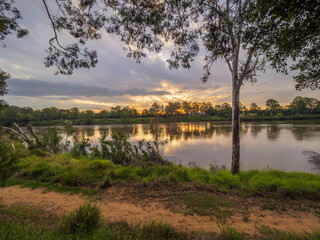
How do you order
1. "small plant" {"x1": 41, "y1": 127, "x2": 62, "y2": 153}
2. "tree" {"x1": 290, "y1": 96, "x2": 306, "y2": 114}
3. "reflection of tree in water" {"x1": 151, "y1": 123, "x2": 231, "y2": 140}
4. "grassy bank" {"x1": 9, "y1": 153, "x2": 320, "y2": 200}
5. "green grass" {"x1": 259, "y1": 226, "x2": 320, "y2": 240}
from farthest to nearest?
"tree" {"x1": 290, "y1": 96, "x2": 306, "y2": 114}, "reflection of tree in water" {"x1": 151, "y1": 123, "x2": 231, "y2": 140}, "small plant" {"x1": 41, "y1": 127, "x2": 62, "y2": 153}, "grassy bank" {"x1": 9, "y1": 153, "x2": 320, "y2": 200}, "green grass" {"x1": 259, "y1": 226, "x2": 320, "y2": 240}

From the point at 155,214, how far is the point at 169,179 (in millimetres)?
A: 1484

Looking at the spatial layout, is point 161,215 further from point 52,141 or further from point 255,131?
point 255,131

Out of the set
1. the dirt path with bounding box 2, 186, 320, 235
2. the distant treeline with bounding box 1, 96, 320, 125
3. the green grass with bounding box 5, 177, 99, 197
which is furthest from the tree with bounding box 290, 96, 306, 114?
the green grass with bounding box 5, 177, 99, 197

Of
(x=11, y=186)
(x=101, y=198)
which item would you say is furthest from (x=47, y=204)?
(x=11, y=186)

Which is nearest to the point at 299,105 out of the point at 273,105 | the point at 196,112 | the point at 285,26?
the point at 273,105

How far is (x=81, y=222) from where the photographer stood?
2.08m

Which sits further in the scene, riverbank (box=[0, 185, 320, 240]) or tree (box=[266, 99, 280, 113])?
tree (box=[266, 99, 280, 113])

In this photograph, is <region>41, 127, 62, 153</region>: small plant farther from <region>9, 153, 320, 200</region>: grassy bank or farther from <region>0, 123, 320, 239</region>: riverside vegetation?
<region>9, 153, 320, 200</region>: grassy bank

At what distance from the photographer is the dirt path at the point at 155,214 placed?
2.50 metres

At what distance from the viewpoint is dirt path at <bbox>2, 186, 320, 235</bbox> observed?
98.3 inches

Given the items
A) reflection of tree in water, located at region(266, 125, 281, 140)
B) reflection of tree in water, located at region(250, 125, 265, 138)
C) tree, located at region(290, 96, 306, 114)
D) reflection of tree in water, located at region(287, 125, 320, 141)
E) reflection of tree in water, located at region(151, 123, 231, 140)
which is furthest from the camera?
tree, located at region(290, 96, 306, 114)

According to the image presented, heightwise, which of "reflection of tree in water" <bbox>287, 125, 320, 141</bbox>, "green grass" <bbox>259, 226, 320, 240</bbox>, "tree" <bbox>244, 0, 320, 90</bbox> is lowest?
"reflection of tree in water" <bbox>287, 125, 320, 141</bbox>

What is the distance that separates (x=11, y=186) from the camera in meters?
4.23

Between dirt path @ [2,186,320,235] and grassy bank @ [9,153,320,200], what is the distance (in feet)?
2.09
